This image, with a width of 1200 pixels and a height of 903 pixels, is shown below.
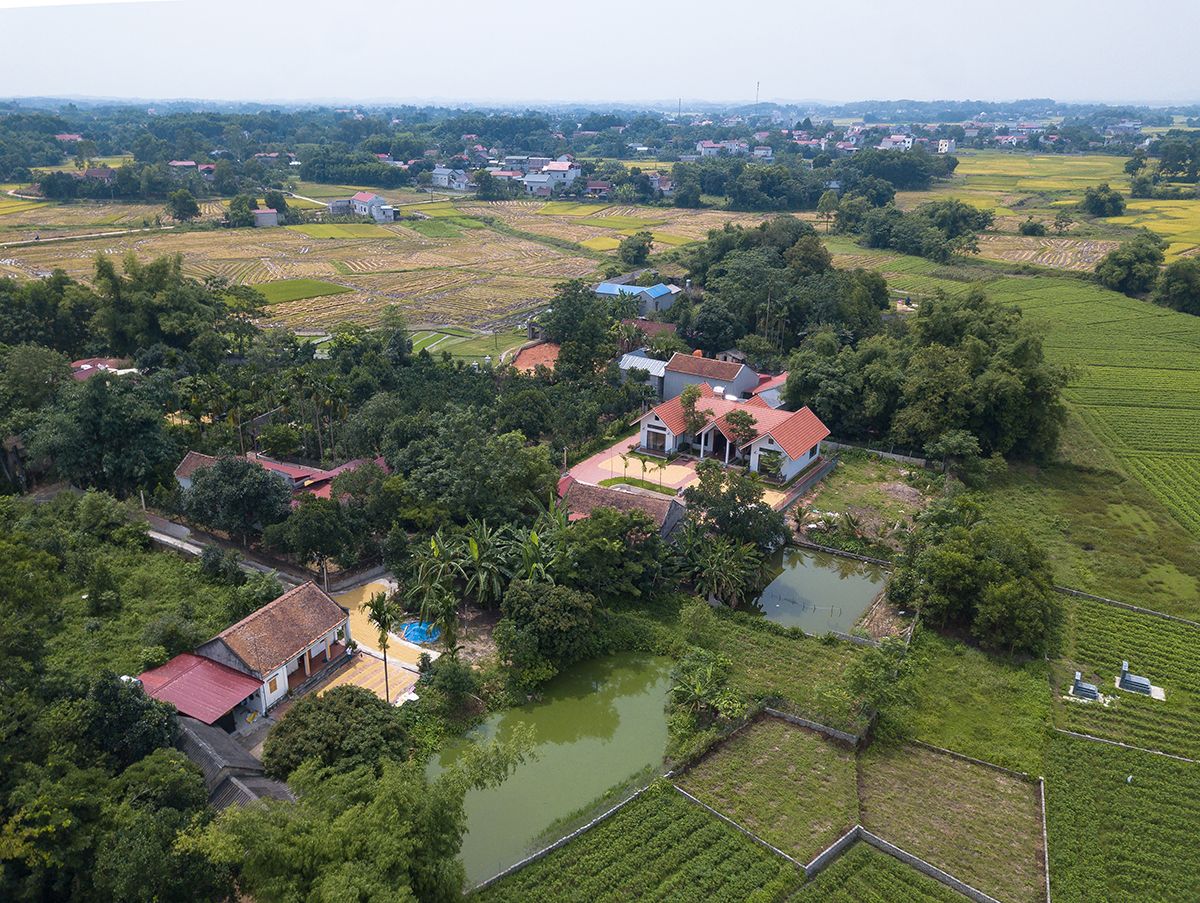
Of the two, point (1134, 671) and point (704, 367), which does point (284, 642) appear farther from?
point (704, 367)

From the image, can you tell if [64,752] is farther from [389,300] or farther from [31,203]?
[31,203]

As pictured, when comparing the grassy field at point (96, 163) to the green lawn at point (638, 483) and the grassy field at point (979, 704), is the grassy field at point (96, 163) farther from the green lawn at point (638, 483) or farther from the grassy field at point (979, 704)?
the grassy field at point (979, 704)

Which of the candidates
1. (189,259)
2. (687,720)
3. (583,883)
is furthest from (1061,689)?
(189,259)

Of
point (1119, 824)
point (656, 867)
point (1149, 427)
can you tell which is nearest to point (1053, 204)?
point (1149, 427)

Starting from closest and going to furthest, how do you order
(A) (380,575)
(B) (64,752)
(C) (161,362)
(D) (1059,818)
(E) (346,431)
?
(B) (64,752) → (D) (1059,818) → (A) (380,575) → (E) (346,431) → (C) (161,362)

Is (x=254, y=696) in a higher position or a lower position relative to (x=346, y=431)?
lower

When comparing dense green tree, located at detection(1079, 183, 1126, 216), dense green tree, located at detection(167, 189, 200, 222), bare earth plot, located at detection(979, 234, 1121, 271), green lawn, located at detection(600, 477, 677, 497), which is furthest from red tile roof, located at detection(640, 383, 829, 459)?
dense green tree, located at detection(1079, 183, 1126, 216)

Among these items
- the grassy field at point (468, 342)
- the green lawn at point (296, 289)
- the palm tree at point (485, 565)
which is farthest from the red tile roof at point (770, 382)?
the green lawn at point (296, 289)
